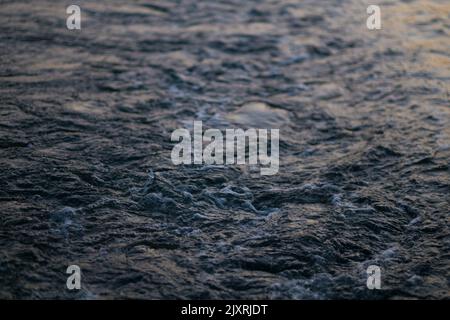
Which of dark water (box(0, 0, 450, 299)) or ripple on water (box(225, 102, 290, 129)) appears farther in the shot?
ripple on water (box(225, 102, 290, 129))

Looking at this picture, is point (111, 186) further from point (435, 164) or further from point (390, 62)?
point (390, 62)

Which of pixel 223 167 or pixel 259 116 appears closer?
pixel 223 167

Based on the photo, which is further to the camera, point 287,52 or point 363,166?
point 287,52

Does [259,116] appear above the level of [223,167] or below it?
above

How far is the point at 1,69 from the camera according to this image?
782cm

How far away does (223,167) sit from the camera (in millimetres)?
6137

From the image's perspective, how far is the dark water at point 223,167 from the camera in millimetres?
4758

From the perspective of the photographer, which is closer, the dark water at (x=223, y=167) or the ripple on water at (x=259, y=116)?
the dark water at (x=223, y=167)

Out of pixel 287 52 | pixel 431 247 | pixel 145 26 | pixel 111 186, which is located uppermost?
pixel 145 26

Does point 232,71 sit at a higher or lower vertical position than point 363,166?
higher

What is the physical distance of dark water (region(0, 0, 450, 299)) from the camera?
15.6ft
